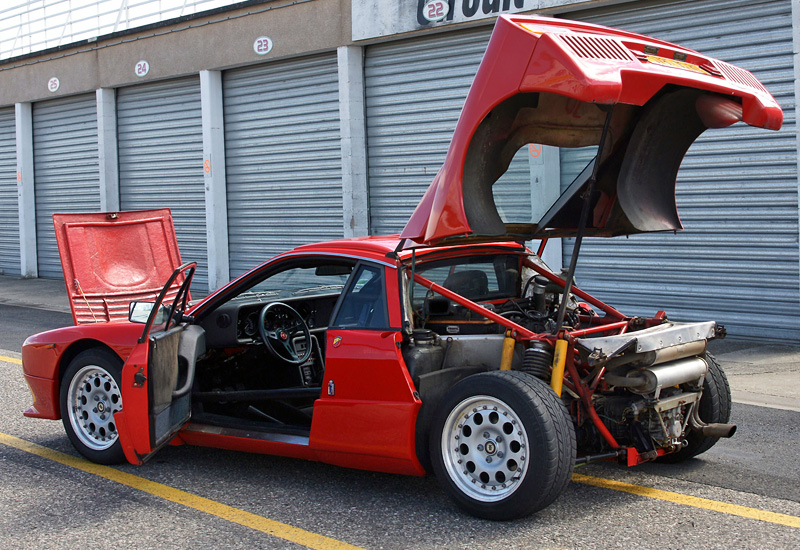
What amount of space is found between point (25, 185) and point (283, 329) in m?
18.4

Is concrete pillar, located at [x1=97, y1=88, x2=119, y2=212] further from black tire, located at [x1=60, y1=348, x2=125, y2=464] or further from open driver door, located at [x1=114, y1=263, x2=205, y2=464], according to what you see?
open driver door, located at [x1=114, y1=263, x2=205, y2=464]

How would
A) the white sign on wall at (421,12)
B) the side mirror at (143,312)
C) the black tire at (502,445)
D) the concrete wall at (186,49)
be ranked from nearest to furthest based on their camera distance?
1. the black tire at (502,445)
2. the side mirror at (143,312)
3. the white sign on wall at (421,12)
4. the concrete wall at (186,49)

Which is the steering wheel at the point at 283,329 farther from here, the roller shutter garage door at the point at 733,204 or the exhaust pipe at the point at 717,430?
the roller shutter garage door at the point at 733,204

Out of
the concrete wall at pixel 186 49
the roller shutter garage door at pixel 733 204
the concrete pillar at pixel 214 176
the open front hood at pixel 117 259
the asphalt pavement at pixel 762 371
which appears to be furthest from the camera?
the concrete pillar at pixel 214 176

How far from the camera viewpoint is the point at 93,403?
5.70 metres

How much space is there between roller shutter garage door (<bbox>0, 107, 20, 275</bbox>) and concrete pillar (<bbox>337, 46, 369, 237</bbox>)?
11.6 metres

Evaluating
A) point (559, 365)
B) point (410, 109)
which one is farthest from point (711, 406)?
point (410, 109)

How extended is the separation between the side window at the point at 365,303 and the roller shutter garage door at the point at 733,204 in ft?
23.7

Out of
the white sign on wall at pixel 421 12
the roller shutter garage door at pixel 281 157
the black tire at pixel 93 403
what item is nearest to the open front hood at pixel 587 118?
the black tire at pixel 93 403

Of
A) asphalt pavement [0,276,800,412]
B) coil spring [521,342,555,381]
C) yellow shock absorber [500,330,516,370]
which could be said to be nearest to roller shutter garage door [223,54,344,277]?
asphalt pavement [0,276,800,412]

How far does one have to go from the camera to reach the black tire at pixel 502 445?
13.7 feet

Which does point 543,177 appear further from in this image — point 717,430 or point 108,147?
point 108,147

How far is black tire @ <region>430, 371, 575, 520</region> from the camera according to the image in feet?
13.7

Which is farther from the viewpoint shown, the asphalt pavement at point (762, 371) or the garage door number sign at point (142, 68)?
the garage door number sign at point (142, 68)
